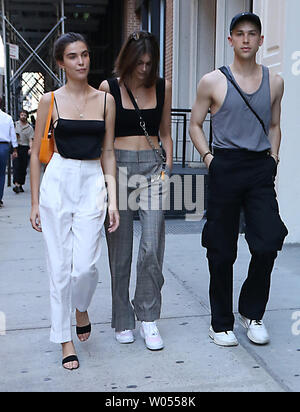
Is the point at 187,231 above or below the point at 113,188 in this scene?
below

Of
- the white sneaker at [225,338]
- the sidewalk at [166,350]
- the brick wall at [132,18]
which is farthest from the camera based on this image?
the brick wall at [132,18]

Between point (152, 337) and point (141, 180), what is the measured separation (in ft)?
3.26

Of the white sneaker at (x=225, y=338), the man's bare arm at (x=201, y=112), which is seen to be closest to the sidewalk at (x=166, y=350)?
the white sneaker at (x=225, y=338)

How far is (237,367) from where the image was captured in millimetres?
3152

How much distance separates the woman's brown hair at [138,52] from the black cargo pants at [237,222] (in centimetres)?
66

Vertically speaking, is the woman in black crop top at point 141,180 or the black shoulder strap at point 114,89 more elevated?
the black shoulder strap at point 114,89

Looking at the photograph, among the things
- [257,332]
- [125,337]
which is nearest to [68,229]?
[125,337]

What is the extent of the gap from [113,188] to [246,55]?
113 cm

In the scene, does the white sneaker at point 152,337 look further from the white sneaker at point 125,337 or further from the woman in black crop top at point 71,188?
the woman in black crop top at point 71,188

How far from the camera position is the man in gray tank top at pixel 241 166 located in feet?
10.9

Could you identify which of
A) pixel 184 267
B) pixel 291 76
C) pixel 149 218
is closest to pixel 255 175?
pixel 149 218

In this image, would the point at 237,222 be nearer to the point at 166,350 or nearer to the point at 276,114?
the point at 276,114
